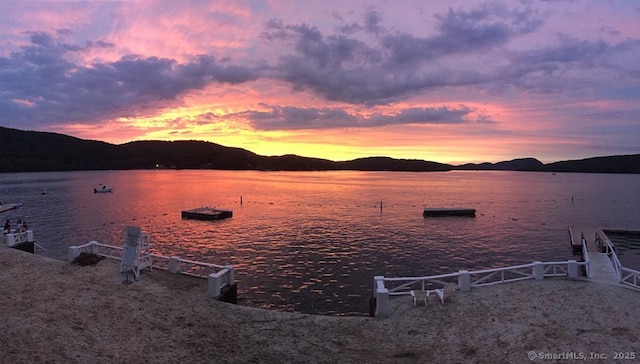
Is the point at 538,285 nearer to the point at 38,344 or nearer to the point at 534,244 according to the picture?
the point at 38,344

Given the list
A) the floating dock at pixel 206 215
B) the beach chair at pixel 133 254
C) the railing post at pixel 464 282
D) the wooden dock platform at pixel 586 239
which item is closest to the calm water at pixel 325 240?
the wooden dock platform at pixel 586 239

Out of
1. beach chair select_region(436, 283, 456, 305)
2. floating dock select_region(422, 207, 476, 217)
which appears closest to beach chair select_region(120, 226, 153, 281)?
beach chair select_region(436, 283, 456, 305)

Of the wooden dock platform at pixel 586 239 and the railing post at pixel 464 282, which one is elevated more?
the railing post at pixel 464 282

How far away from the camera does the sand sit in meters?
10.3

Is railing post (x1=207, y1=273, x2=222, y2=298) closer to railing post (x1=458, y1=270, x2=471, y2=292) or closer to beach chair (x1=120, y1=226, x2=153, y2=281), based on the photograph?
beach chair (x1=120, y1=226, x2=153, y2=281)

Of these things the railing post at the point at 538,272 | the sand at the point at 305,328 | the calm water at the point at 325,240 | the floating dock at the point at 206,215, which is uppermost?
the railing post at the point at 538,272

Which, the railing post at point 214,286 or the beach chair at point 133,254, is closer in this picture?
the railing post at point 214,286

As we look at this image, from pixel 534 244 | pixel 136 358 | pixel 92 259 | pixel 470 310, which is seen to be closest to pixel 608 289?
pixel 470 310

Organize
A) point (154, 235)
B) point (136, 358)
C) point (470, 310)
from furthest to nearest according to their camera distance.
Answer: point (154, 235) → point (470, 310) → point (136, 358)

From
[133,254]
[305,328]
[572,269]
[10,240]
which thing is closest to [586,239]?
[572,269]

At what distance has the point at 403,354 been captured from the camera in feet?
36.0

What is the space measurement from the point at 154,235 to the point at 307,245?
1984cm

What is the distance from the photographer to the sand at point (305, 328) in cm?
1032

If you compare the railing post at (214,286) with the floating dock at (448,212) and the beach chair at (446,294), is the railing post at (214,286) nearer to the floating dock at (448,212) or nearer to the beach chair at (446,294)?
the beach chair at (446,294)
